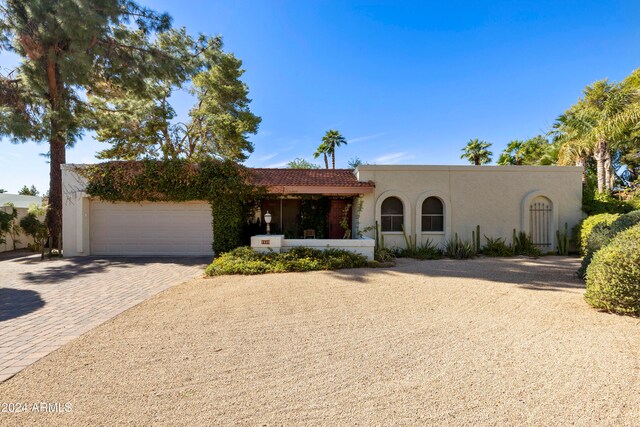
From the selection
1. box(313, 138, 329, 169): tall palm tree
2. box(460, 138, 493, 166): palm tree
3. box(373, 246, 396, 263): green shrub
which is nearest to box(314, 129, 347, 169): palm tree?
box(313, 138, 329, 169): tall palm tree

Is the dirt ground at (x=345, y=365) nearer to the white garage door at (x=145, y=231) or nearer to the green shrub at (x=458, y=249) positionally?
the green shrub at (x=458, y=249)

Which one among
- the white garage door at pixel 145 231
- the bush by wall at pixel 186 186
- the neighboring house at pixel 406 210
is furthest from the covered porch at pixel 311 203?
the white garage door at pixel 145 231

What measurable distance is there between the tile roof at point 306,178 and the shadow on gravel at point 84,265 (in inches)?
167

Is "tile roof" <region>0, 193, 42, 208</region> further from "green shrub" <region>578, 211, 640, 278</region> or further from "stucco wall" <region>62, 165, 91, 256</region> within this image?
"green shrub" <region>578, 211, 640, 278</region>

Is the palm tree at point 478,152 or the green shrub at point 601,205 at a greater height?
the palm tree at point 478,152

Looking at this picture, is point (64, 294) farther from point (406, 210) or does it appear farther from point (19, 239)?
point (19, 239)

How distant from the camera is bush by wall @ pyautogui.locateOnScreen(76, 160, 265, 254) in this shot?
38.8 feet

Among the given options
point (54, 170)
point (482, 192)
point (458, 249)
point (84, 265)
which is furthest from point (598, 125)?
point (54, 170)

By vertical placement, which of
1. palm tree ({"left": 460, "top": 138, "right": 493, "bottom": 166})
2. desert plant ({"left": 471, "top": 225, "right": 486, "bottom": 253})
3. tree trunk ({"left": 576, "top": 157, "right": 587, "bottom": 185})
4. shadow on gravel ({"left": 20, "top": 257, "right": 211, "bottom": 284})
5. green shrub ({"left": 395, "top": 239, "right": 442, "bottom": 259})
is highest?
palm tree ({"left": 460, "top": 138, "right": 493, "bottom": 166})

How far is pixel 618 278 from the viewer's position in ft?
14.9

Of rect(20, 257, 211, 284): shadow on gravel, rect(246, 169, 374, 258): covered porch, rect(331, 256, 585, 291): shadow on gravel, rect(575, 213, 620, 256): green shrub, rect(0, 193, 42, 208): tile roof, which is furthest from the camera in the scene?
rect(0, 193, 42, 208): tile roof

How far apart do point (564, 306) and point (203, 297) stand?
699 cm

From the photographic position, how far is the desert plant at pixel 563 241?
39.5 feet

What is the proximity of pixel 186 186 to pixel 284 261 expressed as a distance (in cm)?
611
